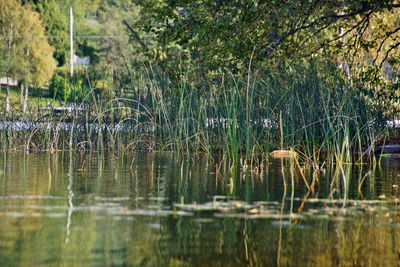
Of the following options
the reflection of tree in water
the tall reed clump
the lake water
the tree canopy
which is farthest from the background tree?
the lake water

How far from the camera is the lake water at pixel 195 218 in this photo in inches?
135

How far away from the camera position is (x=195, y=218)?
4367 millimetres

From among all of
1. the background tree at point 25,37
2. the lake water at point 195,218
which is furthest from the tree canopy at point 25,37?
the lake water at point 195,218

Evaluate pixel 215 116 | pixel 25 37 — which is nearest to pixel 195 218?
pixel 215 116

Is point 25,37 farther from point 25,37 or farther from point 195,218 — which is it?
point 195,218

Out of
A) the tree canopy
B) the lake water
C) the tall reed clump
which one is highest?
the tree canopy

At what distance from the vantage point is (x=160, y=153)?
9430mm

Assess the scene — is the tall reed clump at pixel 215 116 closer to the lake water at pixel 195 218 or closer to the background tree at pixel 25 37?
the lake water at pixel 195 218

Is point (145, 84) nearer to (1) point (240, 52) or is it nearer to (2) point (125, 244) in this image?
(1) point (240, 52)

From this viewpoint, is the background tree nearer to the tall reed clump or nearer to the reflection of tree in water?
the tall reed clump

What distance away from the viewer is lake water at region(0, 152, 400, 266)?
11.3 feet

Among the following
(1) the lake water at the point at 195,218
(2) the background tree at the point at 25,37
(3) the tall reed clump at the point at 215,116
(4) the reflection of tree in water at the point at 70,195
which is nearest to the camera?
(1) the lake water at the point at 195,218

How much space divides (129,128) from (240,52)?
230 centimetres

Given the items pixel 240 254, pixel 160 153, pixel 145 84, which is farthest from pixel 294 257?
pixel 145 84
